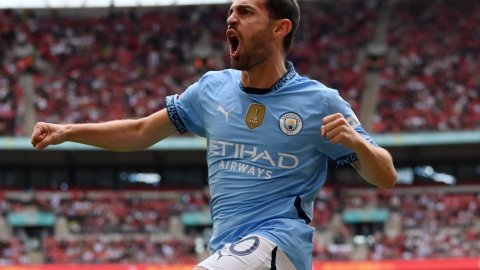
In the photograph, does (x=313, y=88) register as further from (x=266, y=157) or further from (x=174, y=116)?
(x=174, y=116)

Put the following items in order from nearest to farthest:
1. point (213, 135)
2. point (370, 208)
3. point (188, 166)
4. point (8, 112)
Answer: point (213, 135) < point (370, 208) < point (8, 112) < point (188, 166)

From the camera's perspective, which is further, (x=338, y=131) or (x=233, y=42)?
(x=233, y=42)

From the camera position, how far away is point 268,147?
3.92 m

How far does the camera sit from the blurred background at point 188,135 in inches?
1061

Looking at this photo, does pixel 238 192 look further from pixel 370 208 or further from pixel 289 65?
pixel 370 208

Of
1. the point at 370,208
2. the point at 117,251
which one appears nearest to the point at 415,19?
the point at 370,208

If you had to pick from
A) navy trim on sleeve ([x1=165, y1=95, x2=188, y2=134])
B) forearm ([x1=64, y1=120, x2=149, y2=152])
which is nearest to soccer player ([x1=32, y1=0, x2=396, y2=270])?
forearm ([x1=64, y1=120, x2=149, y2=152])

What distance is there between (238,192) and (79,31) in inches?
1324

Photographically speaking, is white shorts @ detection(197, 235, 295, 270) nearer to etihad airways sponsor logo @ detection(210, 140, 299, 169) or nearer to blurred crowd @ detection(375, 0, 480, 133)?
etihad airways sponsor logo @ detection(210, 140, 299, 169)

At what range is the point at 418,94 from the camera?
31750mm

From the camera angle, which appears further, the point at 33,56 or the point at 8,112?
the point at 33,56

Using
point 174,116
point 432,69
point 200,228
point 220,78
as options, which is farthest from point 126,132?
point 432,69

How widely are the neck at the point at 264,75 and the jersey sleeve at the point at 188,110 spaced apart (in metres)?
0.32

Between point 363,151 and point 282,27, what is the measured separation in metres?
0.77
